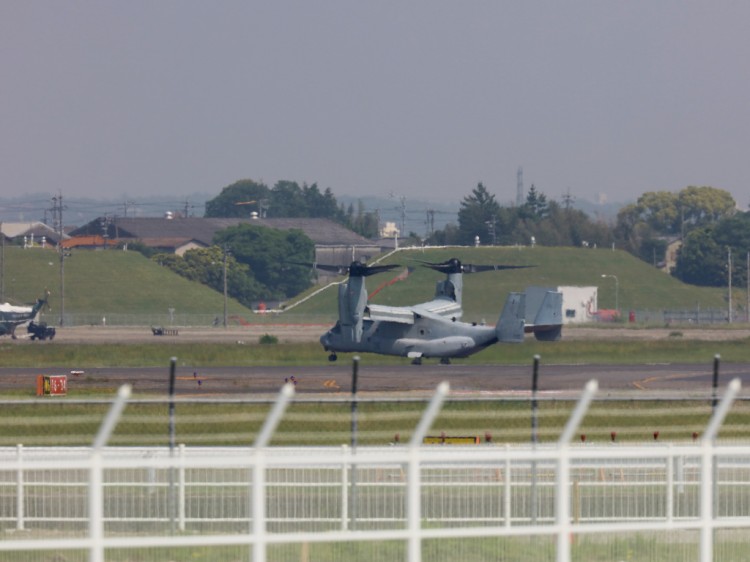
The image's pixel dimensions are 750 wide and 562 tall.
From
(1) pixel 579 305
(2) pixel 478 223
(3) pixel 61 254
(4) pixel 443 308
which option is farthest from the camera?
(2) pixel 478 223

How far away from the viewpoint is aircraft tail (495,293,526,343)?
52719mm

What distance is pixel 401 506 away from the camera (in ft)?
50.2

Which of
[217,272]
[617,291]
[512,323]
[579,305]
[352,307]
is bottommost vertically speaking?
[579,305]

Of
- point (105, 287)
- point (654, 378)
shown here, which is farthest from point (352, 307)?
point (105, 287)

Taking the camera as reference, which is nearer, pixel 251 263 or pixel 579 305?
pixel 579 305

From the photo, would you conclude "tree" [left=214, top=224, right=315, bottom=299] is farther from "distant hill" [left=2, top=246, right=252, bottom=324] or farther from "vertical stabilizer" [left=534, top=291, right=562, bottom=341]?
"vertical stabilizer" [left=534, top=291, right=562, bottom=341]

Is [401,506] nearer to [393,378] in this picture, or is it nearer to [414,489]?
[414,489]

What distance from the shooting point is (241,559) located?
41.7 feet

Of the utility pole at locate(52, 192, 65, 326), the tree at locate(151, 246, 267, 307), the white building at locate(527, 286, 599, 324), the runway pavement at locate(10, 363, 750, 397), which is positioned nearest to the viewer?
the runway pavement at locate(10, 363, 750, 397)

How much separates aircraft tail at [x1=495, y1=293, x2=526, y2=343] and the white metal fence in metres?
34.4

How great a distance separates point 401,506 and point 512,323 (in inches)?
1489

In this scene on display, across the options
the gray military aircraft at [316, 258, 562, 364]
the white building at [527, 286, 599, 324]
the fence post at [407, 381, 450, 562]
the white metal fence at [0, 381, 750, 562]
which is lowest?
the white building at [527, 286, 599, 324]

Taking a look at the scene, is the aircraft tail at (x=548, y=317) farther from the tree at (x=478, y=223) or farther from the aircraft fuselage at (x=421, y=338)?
the tree at (x=478, y=223)

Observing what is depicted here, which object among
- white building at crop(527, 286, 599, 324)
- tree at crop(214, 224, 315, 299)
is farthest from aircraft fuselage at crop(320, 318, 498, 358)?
tree at crop(214, 224, 315, 299)
